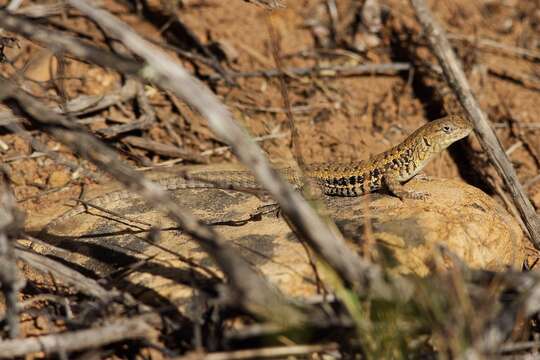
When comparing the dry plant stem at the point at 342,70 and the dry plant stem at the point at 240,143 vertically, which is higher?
the dry plant stem at the point at 342,70

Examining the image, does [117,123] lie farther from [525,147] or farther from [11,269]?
[525,147]

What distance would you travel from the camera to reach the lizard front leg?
5156mm

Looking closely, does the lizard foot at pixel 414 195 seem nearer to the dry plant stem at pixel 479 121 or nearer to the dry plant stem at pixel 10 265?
the dry plant stem at pixel 479 121

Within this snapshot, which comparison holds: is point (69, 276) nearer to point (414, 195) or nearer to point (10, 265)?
point (10, 265)

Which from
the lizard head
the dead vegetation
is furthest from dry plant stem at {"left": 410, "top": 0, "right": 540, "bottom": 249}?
the lizard head

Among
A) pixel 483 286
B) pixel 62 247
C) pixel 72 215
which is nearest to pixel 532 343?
pixel 483 286

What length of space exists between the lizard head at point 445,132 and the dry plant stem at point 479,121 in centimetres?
22

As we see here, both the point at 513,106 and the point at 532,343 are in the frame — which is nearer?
the point at 532,343

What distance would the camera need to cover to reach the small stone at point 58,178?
6844 mm

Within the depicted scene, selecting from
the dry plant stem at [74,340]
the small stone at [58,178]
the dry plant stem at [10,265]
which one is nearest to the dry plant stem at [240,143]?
the dry plant stem at [10,265]

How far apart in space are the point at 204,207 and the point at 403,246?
2.00 m

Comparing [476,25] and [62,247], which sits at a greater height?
[476,25]

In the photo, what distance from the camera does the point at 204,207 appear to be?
18.2 ft

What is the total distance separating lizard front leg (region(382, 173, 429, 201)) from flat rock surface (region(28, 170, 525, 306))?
76mm
